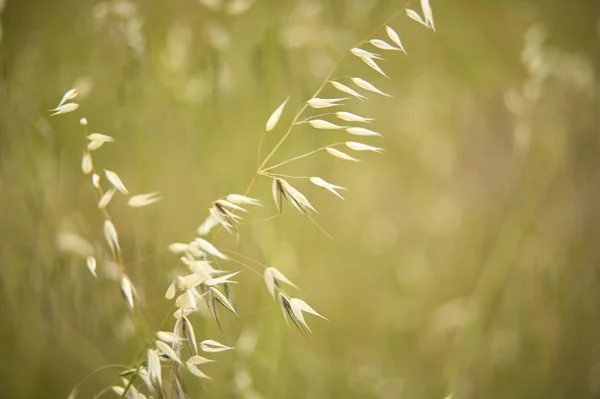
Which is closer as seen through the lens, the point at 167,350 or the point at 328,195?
the point at 167,350

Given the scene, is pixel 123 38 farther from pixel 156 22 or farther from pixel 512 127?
pixel 512 127

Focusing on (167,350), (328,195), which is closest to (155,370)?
(167,350)

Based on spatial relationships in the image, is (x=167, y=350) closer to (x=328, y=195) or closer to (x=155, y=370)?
(x=155, y=370)

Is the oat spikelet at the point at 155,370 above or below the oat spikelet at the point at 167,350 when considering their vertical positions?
below

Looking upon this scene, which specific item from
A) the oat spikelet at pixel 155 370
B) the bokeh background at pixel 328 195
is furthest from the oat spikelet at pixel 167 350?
the bokeh background at pixel 328 195

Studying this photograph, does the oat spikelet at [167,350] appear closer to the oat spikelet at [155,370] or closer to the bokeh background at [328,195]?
the oat spikelet at [155,370]

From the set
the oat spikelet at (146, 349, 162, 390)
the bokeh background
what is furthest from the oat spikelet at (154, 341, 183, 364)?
the bokeh background

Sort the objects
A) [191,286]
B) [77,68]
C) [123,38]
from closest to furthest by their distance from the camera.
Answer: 1. [191,286]
2. [123,38]
3. [77,68]

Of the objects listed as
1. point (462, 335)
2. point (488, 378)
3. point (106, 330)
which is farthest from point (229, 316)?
point (488, 378)

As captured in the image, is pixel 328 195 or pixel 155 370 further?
pixel 328 195
